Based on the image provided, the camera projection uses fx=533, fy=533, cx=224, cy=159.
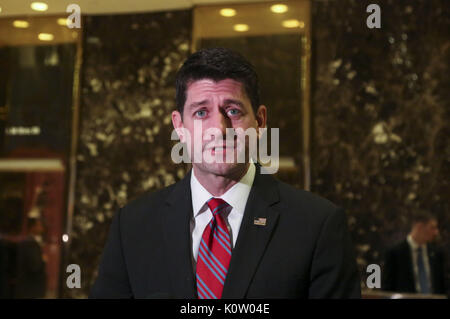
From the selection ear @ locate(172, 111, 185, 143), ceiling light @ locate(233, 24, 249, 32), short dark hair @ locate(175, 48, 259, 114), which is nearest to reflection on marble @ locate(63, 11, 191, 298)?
ceiling light @ locate(233, 24, 249, 32)

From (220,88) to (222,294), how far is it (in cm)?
52

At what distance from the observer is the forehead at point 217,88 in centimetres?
139

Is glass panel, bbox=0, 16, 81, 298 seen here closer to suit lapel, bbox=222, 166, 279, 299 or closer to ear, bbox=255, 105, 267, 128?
ear, bbox=255, 105, 267, 128

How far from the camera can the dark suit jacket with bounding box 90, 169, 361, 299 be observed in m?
1.30

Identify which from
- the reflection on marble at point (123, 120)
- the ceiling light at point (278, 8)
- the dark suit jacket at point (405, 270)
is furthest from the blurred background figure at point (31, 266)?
the dark suit jacket at point (405, 270)

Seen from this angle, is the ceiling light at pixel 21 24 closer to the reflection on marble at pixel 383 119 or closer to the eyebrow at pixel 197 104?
the reflection on marble at pixel 383 119

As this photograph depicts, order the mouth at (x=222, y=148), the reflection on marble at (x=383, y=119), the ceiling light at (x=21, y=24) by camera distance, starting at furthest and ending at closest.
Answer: the ceiling light at (x=21, y=24)
the reflection on marble at (x=383, y=119)
the mouth at (x=222, y=148)

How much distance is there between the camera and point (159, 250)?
4.61 ft

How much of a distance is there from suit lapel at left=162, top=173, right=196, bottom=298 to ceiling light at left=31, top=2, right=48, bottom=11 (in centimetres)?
298

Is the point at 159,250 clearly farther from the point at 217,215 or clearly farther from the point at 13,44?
the point at 13,44

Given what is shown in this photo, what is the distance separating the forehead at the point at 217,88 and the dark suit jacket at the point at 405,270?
2588 millimetres

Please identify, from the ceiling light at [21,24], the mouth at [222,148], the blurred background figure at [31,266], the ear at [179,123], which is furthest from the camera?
the ceiling light at [21,24]

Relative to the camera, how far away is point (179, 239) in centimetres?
138

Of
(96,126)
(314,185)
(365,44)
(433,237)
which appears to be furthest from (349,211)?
(96,126)
